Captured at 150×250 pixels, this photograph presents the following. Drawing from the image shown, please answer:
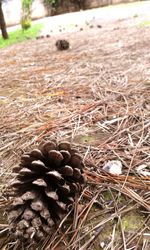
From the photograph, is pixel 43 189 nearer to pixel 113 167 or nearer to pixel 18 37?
pixel 113 167

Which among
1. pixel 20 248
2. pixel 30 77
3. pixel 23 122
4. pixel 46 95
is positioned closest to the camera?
pixel 20 248

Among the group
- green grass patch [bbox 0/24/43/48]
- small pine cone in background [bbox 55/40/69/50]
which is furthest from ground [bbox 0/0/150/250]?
green grass patch [bbox 0/24/43/48]

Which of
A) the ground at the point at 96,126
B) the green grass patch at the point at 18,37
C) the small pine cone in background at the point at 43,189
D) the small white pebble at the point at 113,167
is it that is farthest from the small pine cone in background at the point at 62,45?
the small pine cone in background at the point at 43,189

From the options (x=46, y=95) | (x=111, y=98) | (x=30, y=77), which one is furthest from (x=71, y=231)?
(x=30, y=77)

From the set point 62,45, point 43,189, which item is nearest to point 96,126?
point 43,189

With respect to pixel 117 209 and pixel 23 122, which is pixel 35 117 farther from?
pixel 117 209
